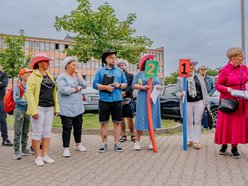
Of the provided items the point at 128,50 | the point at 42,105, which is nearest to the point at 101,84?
the point at 42,105

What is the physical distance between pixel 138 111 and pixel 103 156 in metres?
1.23

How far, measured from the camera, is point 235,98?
624 centimetres

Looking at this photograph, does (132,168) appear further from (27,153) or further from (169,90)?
(169,90)

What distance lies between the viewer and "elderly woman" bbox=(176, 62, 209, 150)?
722 centimetres

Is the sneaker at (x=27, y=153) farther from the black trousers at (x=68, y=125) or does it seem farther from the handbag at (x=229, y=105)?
the handbag at (x=229, y=105)

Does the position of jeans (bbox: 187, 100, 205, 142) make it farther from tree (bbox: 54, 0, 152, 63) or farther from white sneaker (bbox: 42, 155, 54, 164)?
tree (bbox: 54, 0, 152, 63)

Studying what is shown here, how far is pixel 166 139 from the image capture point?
8633 mm

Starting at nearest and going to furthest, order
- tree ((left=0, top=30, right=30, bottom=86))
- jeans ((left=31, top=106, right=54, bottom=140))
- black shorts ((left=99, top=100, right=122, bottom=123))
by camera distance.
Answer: jeans ((left=31, top=106, right=54, bottom=140)) < black shorts ((left=99, top=100, right=122, bottom=123)) < tree ((left=0, top=30, right=30, bottom=86))

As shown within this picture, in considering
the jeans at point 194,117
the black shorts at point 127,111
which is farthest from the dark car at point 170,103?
the jeans at point 194,117

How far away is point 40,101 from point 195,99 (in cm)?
327

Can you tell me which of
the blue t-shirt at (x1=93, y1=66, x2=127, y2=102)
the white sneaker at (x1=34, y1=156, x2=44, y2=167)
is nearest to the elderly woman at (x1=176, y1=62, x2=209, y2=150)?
the blue t-shirt at (x1=93, y1=66, x2=127, y2=102)

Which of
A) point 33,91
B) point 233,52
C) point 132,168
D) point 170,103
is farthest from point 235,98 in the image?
point 170,103

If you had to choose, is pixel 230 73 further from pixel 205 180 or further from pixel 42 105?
pixel 42 105

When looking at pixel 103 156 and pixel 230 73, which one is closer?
pixel 230 73
